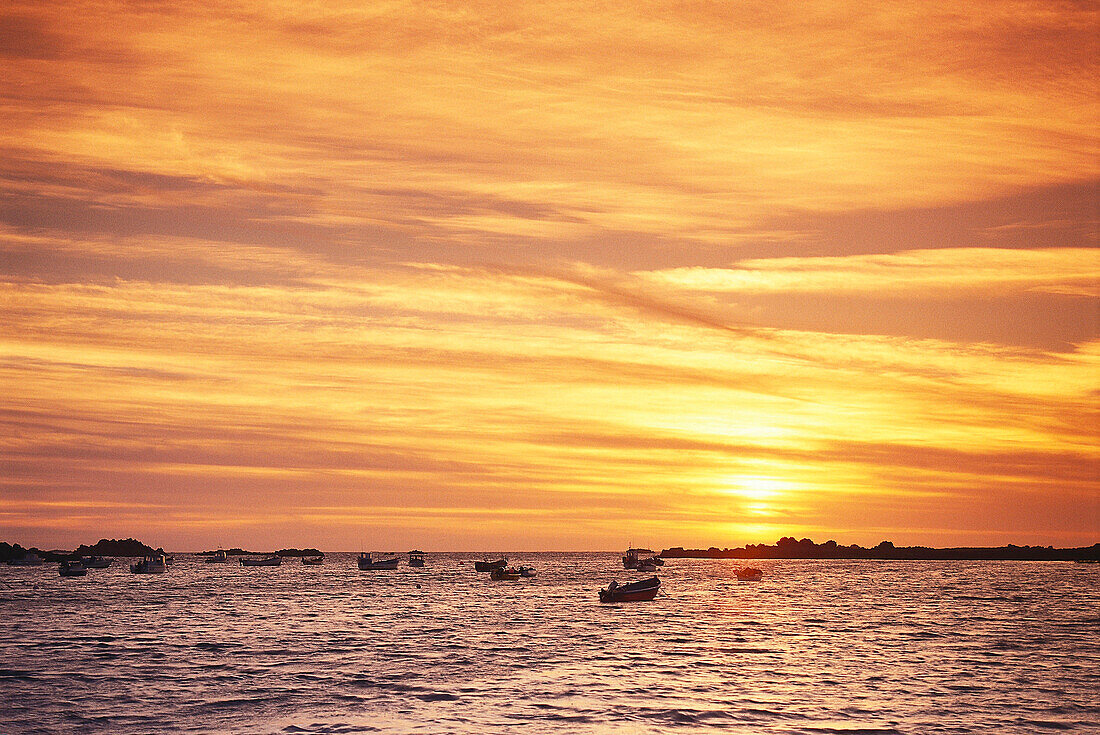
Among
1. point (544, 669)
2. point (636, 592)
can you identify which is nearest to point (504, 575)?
point (636, 592)

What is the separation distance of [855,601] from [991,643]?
5956 cm

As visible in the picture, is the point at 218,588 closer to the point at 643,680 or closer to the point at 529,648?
the point at 529,648

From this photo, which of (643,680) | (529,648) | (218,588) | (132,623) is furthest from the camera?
(218,588)

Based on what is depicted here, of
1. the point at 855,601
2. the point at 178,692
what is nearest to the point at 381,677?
the point at 178,692

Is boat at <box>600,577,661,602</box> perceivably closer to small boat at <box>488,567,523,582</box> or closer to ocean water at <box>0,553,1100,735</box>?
ocean water at <box>0,553,1100,735</box>

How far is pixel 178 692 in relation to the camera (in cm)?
4841

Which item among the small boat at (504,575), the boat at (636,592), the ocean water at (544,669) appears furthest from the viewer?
the small boat at (504,575)

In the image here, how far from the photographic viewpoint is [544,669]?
57.3 m

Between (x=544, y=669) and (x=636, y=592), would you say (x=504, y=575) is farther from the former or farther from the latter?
(x=544, y=669)

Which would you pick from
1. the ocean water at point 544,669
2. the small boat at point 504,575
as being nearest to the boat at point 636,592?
the ocean water at point 544,669

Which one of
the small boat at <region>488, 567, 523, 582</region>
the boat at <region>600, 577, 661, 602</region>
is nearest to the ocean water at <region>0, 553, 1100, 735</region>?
the boat at <region>600, 577, 661, 602</region>

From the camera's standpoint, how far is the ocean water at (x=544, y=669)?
41.6m

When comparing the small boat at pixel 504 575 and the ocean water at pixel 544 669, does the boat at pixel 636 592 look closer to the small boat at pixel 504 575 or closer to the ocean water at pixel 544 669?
the ocean water at pixel 544 669

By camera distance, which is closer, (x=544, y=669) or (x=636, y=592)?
(x=544, y=669)
